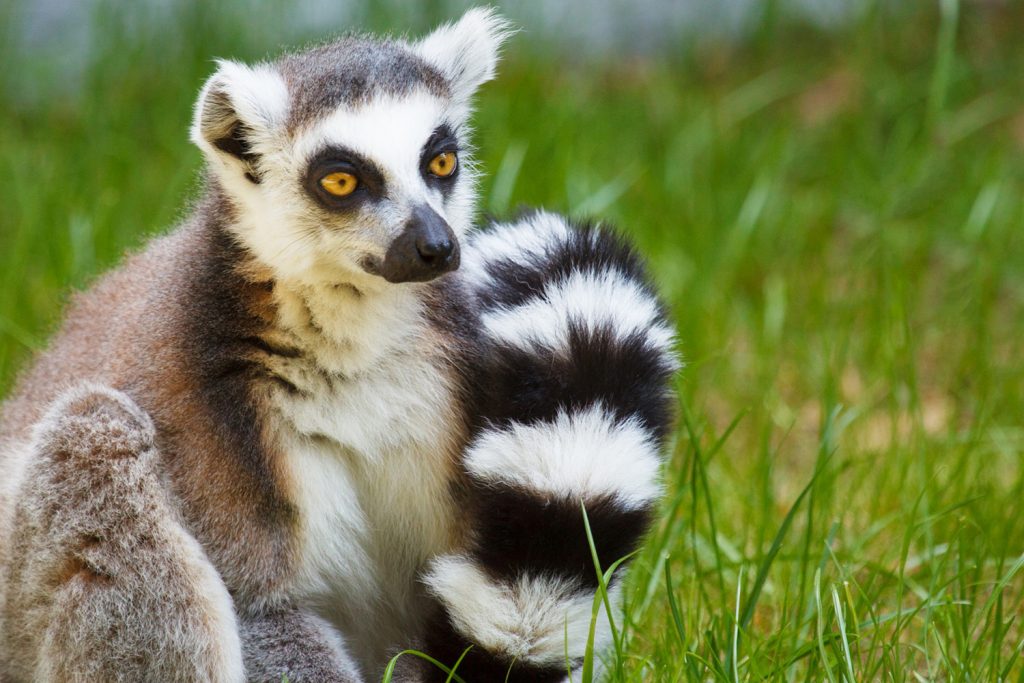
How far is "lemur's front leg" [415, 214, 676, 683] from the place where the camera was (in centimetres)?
230

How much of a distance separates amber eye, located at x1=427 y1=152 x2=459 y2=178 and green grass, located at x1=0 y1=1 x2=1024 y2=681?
0.91 m

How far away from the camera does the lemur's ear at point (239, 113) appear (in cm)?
256

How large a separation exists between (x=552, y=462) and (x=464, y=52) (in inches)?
44.5

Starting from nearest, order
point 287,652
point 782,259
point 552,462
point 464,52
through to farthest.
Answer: point 552,462
point 287,652
point 464,52
point 782,259

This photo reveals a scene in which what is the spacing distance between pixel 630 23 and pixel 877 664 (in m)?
5.33

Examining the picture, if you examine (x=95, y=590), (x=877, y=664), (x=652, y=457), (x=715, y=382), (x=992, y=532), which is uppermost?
(x=652, y=457)

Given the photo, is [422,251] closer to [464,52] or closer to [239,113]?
[239,113]

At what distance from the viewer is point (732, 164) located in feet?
18.7

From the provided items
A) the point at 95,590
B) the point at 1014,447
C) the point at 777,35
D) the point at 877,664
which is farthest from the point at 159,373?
the point at 777,35

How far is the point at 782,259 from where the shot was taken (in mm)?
5395

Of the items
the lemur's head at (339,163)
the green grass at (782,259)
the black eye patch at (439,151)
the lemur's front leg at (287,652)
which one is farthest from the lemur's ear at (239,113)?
the green grass at (782,259)

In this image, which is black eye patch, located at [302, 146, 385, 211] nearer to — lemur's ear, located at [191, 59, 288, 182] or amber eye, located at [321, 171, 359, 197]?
amber eye, located at [321, 171, 359, 197]

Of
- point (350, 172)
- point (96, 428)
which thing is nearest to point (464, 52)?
point (350, 172)

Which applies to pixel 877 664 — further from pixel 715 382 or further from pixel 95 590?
pixel 715 382
